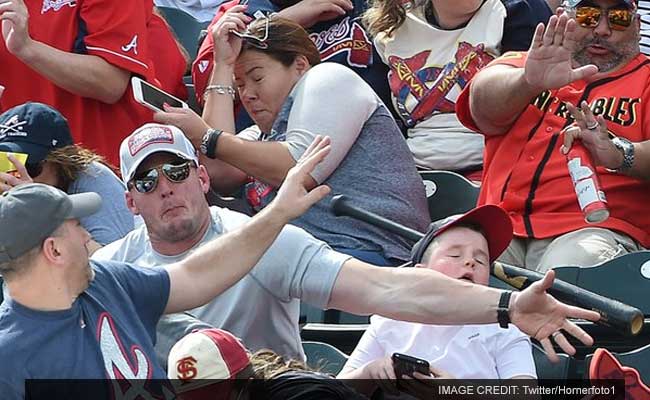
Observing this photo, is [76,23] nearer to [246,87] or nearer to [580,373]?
[246,87]

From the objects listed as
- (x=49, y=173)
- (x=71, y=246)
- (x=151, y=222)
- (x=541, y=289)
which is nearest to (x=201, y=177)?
(x=151, y=222)

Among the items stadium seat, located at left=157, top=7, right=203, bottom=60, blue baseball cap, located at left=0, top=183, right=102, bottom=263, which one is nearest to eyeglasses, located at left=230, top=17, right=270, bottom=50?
stadium seat, located at left=157, top=7, right=203, bottom=60

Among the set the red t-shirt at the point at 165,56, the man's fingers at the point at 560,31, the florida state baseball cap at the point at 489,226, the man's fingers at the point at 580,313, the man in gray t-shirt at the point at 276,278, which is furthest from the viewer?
the red t-shirt at the point at 165,56

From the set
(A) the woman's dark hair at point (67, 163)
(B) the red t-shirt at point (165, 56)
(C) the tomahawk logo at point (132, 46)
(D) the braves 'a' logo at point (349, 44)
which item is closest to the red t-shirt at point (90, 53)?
(C) the tomahawk logo at point (132, 46)

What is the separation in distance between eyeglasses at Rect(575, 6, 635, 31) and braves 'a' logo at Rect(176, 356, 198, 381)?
6.73 feet

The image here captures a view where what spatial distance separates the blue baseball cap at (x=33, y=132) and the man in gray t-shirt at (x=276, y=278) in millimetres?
539

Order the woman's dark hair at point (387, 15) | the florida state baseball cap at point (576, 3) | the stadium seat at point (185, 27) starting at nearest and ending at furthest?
the florida state baseball cap at point (576, 3) → the woman's dark hair at point (387, 15) → the stadium seat at point (185, 27)

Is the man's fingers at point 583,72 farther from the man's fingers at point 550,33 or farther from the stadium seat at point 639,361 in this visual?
the stadium seat at point 639,361

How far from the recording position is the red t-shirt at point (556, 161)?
4.55 metres

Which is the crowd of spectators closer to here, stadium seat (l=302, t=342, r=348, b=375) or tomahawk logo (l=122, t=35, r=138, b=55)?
tomahawk logo (l=122, t=35, r=138, b=55)

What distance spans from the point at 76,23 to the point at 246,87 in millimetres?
692

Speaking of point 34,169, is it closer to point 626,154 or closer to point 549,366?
point 549,366

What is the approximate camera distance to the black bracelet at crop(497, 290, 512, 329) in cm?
327

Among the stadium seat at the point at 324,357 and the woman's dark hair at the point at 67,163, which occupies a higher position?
the woman's dark hair at the point at 67,163
